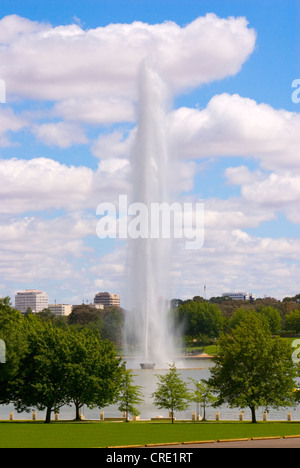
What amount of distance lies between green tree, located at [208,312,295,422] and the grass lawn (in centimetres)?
821

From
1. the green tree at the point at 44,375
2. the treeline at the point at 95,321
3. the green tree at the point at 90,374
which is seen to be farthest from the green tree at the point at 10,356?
the treeline at the point at 95,321

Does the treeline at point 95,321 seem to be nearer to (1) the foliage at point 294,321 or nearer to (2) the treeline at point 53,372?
(1) the foliage at point 294,321

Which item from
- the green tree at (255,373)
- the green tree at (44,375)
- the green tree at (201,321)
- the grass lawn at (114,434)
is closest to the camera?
the grass lawn at (114,434)

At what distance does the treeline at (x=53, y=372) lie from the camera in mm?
48469

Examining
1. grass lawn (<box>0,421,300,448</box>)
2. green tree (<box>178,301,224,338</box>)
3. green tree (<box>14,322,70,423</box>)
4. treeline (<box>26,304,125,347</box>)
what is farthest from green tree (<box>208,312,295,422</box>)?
green tree (<box>178,301,224,338</box>)

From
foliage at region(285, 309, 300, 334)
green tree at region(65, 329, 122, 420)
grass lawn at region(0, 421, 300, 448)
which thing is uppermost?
foliage at region(285, 309, 300, 334)

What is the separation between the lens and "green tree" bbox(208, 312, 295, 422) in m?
46.8

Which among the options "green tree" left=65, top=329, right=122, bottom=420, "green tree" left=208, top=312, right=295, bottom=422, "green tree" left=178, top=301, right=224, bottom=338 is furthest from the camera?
"green tree" left=178, top=301, right=224, bottom=338

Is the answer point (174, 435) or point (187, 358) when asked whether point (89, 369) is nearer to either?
point (174, 435)

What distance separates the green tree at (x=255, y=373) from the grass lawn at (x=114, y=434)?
8.21m

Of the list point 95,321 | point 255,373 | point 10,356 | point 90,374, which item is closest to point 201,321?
point 95,321

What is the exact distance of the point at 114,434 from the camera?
34.2 meters

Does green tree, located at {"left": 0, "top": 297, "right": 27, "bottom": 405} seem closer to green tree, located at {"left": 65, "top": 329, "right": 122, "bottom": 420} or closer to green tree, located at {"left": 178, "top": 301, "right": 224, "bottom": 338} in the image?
green tree, located at {"left": 65, "top": 329, "right": 122, "bottom": 420}
